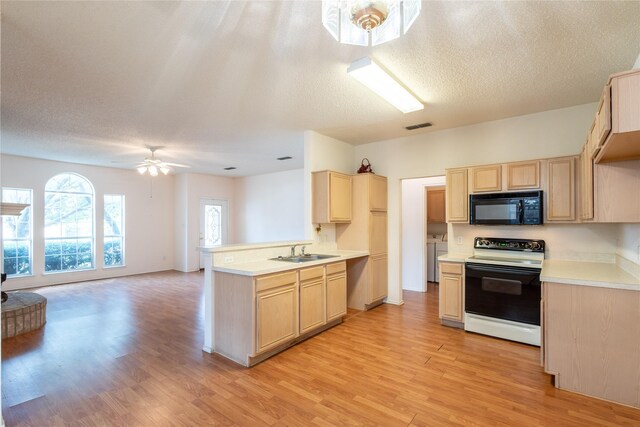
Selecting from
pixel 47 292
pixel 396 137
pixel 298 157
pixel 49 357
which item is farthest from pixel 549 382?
pixel 47 292

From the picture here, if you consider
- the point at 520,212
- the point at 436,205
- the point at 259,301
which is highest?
the point at 436,205

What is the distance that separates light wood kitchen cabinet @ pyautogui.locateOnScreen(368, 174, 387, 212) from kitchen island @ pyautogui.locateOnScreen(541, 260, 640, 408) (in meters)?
2.39

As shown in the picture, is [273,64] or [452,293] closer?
[273,64]

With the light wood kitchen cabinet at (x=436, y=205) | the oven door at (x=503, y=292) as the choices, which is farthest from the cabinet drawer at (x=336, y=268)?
the light wood kitchen cabinet at (x=436, y=205)

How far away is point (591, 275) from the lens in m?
2.56

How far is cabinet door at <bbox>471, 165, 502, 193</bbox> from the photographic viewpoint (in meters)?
3.68

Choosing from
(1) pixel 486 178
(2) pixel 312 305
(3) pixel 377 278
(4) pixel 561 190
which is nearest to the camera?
(4) pixel 561 190

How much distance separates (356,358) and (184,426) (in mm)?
1584

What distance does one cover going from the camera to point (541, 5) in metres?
1.88

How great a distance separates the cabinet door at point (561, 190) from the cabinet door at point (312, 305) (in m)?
2.69

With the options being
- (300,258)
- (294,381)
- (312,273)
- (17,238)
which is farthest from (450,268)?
(17,238)

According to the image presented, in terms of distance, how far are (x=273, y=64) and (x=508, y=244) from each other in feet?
11.1

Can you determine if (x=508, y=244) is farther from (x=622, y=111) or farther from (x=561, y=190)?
(x=622, y=111)

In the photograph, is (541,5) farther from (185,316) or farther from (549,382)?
(185,316)
